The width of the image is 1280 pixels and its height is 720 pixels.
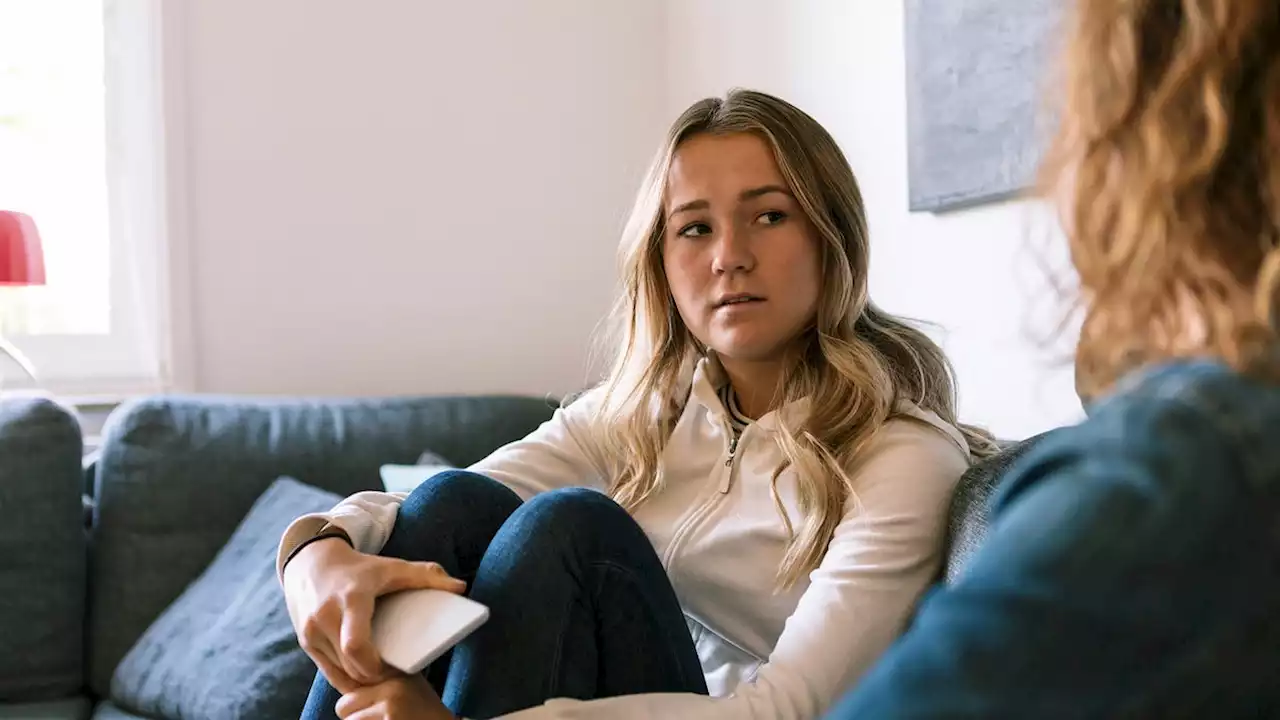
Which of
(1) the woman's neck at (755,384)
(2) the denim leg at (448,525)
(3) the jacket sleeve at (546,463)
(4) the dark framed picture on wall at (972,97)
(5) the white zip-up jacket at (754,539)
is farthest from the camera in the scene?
(4) the dark framed picture on wall at (972,97)

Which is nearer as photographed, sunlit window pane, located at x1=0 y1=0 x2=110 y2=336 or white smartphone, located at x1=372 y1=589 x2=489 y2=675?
white smartphone, located at x1=372 y1=589 x2=489 y2=675

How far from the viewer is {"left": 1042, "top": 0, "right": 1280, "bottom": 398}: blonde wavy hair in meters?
0.54

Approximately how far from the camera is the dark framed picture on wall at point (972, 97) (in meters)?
1.74

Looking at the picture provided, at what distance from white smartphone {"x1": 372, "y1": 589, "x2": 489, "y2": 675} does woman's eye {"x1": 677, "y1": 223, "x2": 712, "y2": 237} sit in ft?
1.89

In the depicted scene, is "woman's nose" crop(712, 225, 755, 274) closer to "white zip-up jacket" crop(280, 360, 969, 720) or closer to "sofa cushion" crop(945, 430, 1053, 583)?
"white zip-up jacket" crop(280, 360, 969, 720)

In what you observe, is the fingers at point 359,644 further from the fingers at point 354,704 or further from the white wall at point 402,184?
the white wall at point 402,184

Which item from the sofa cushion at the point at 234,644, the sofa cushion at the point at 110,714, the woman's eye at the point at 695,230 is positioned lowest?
the sofa cushion at the point at 110,714

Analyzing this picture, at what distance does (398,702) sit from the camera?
107 centimetres

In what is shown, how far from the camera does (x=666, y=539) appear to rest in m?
1.44

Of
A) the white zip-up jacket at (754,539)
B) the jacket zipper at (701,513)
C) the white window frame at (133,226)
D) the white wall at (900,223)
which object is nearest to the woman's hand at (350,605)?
the white zip-up jacket at (754,539)

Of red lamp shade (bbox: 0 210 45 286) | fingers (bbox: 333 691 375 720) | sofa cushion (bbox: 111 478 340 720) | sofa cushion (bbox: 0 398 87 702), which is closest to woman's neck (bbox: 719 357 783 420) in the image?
fingers (bbox: 333 691 375 720)

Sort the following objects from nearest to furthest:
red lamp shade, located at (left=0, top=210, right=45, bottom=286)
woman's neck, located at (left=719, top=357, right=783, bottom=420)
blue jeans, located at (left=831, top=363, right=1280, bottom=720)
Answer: blue jeans, located at (left=831, top=363, right=1280, bottom=720)
woman's neck, located at (left=719, top=357, right=783, bottom=420)
red lamp shade, located at (left=0, top=210, right=45, bottom=286)

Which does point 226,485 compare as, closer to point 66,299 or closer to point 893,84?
point 66,299

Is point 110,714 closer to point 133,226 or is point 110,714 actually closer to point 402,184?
point 133,226
